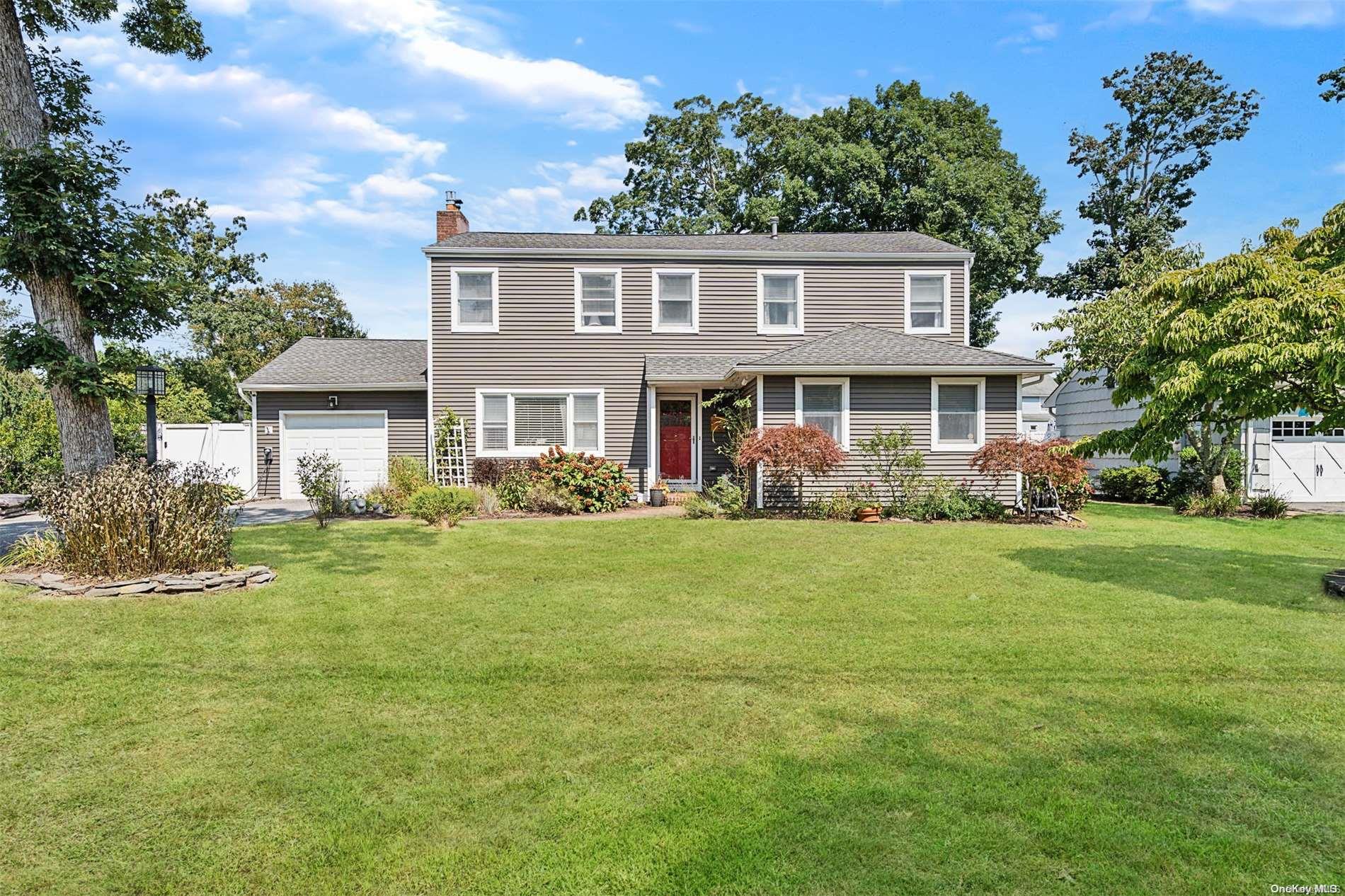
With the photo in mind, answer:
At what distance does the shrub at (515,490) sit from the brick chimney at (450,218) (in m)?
7.22

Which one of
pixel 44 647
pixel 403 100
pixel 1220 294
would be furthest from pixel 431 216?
pixel 1220 294

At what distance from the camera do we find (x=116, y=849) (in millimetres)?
2723

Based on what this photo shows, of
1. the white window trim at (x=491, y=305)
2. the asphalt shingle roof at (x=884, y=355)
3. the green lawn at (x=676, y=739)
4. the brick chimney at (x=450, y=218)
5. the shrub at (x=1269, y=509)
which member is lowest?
the green lawn at (x=676, y=739)

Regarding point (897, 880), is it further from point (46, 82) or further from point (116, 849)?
point (46, 82)

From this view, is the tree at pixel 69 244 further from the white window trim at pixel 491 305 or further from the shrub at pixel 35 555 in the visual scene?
the white window trim at pixel 491 305

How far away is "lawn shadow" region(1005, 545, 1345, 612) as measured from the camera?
687 centimetres

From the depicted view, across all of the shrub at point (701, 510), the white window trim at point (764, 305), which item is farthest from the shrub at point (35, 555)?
the white window trim at point (764, 305)

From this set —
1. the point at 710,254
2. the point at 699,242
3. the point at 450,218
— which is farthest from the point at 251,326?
the point at 710,254

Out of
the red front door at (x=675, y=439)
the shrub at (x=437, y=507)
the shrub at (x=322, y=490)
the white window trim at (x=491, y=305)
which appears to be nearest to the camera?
the shrub at (x=322, y=490)

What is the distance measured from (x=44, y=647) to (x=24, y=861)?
10.9 feet

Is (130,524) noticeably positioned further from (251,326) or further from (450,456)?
(251,326)

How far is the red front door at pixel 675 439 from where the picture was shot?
16562mm

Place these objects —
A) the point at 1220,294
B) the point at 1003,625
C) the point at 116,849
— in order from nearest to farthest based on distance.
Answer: the point at 116,849 → the point at 1003,625 → the point at 1220,294

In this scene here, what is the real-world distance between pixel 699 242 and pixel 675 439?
207 inches
